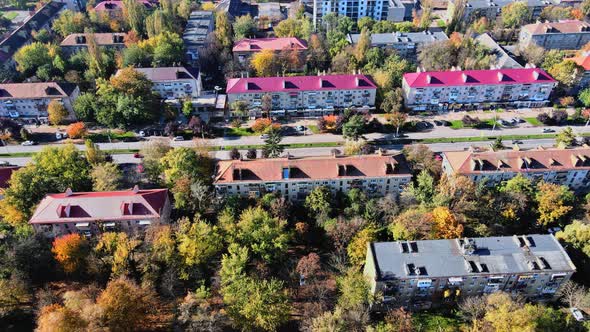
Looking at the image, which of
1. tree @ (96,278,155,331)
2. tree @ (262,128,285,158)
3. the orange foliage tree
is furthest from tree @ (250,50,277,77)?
tree @ (96,278,155,331)

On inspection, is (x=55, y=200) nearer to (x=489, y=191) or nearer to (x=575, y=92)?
(x=489, y=191)

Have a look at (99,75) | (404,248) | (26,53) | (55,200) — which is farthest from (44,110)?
(404,248)

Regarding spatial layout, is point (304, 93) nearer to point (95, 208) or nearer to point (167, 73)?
point (167, 73)

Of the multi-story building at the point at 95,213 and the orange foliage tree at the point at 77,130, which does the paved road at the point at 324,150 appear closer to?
the orange foliage tree at the point at 77,130

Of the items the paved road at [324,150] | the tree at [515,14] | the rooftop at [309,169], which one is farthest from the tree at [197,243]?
Answer: the tree at [515,14]

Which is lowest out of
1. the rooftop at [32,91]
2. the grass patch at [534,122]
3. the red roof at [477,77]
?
the grass patch at [534,122]

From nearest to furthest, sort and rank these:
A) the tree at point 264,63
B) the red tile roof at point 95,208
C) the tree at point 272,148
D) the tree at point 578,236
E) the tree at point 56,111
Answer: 1. the tree at point 578,236
2. the red tile roof at point 95,208
3. the tree at point 272,148
4. the tree at point 56,111
5. the tree at point 264,63
